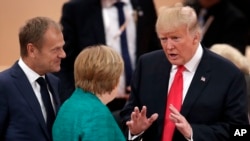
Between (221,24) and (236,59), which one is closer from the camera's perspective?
(236,59)

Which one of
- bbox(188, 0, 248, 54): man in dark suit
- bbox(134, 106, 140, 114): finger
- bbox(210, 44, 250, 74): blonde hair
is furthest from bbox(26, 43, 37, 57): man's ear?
bbox(188, 0, 248, 54): man in dark suit

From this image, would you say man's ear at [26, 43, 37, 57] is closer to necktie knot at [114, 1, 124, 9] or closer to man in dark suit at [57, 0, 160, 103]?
man in dark suit at [57, 0, 160, 103]

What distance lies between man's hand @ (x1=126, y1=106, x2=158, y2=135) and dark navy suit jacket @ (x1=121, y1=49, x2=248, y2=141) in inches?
5.7

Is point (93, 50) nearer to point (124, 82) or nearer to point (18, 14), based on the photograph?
point (124, 82)

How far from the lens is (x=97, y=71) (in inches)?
148

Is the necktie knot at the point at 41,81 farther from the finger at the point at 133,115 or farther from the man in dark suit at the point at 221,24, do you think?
the man in dark suit at the point at 221,24

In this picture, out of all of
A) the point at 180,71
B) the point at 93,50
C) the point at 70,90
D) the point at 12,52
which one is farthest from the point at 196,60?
the point at 12,52

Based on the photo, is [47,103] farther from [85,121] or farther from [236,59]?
[236,59]

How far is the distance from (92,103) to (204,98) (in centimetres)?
81

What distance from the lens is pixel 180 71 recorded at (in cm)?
430

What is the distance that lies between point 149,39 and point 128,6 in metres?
0.36

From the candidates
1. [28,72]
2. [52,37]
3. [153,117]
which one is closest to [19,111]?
[28,72]

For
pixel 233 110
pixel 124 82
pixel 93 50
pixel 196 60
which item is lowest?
pixel 124 82

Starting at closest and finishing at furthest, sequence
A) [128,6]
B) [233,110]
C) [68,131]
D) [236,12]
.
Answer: [68,131] → [233,110] → [128,6] → [236,12]
